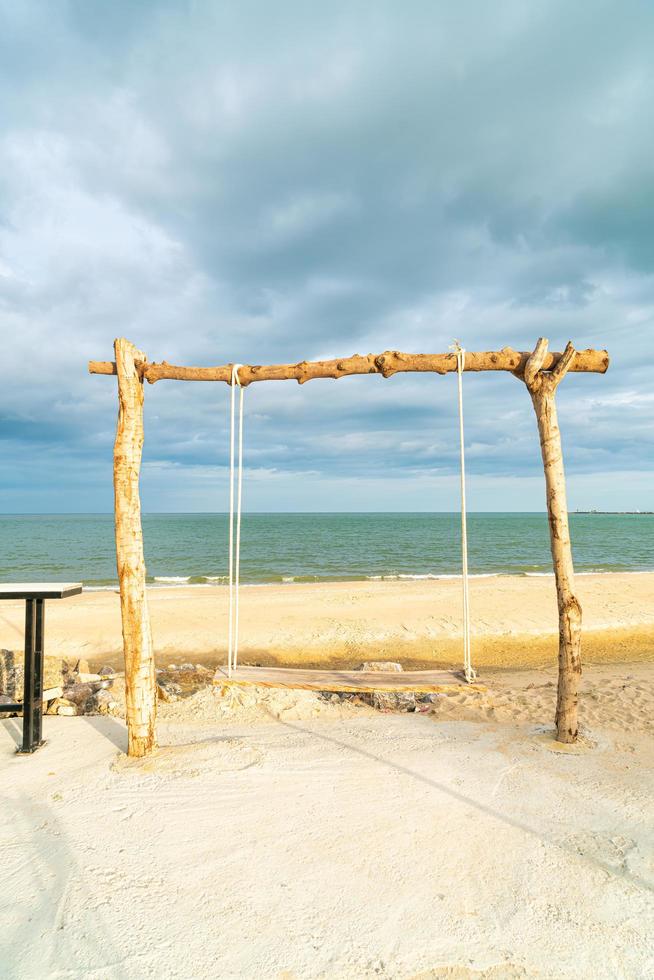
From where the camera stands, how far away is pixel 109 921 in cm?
222

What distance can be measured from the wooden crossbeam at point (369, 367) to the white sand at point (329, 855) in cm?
293

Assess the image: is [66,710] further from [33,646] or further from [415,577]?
[415,577]

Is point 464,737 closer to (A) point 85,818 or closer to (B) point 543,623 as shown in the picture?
(A) point 85,818

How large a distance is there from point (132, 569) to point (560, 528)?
3.21 meters

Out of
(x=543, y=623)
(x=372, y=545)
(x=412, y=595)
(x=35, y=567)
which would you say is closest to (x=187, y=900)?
(x=543, y=623)

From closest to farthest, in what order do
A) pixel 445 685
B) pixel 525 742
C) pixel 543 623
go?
1. pixel 525 742
2. pixel 445 685
3. pixel 543 623

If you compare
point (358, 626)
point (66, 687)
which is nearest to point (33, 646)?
point (66, 687)

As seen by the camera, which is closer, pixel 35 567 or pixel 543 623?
pixel 543 623

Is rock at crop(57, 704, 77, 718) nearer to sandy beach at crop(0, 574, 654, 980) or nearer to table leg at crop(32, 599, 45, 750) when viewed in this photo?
sandy beach at crop(0, 574, 654, 980)

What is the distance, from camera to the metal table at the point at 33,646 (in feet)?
11.8

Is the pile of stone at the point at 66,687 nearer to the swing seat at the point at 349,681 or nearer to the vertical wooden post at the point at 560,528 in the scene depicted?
the swing seat at the point at 349,681

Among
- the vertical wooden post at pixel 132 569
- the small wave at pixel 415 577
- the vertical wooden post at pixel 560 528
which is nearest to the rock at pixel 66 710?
the vertical wooden post at pixel 132 569

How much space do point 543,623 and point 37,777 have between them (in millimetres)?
9608

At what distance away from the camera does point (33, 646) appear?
3.69 meters
